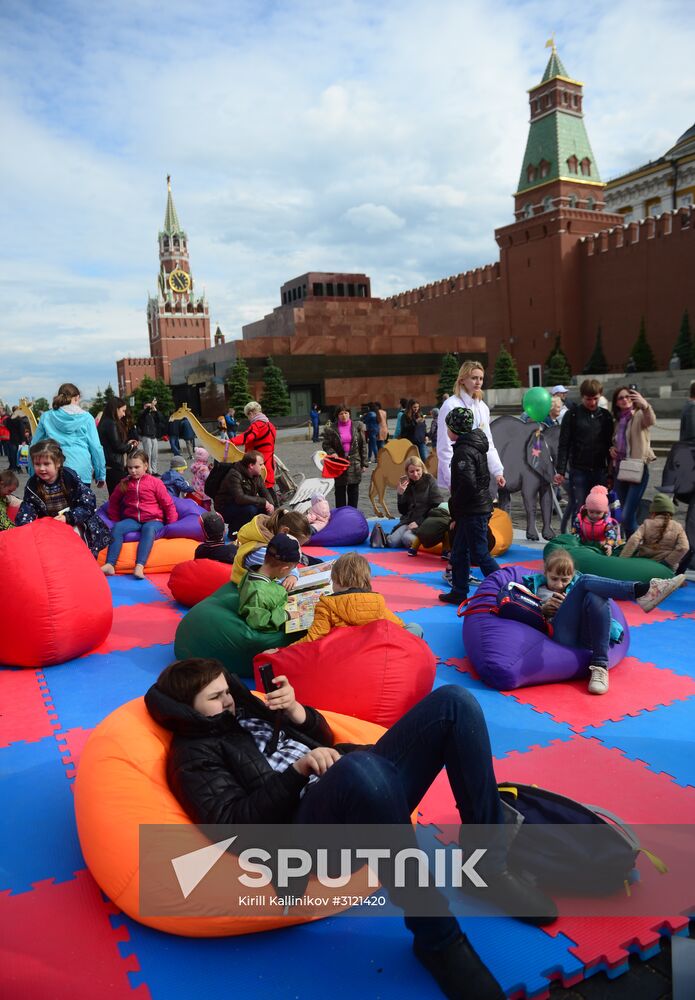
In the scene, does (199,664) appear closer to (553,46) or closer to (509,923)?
(509,923)

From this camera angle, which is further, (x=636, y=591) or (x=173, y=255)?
(x=173, y=255)

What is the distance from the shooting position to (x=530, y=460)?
341 inches

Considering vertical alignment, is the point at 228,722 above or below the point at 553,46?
below

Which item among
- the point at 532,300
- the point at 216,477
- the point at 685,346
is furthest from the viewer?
the point at 532,300

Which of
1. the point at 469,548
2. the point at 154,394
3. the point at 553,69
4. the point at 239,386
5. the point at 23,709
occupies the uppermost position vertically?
the point at 553,69

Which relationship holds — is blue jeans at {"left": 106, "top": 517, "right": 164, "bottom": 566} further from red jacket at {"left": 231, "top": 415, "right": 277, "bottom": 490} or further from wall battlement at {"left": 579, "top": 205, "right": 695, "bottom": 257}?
wall battlement at {"left": 579, "top": 205, "right": 695, "bottom": 257}

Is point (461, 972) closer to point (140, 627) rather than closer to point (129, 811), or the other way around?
point (129, 811)

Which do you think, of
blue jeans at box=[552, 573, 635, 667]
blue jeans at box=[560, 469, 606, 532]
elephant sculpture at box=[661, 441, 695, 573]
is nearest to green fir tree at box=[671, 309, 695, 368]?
blue jeans at box=[560, 469, 606, 532]

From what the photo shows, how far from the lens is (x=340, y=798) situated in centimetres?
215

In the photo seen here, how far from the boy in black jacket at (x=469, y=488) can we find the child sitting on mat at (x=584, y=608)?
106 cm

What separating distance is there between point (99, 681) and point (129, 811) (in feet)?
8.29


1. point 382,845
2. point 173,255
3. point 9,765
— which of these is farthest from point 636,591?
point 173,255

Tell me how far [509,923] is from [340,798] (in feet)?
2.80

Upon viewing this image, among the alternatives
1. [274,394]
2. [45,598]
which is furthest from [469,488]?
[274,394]
